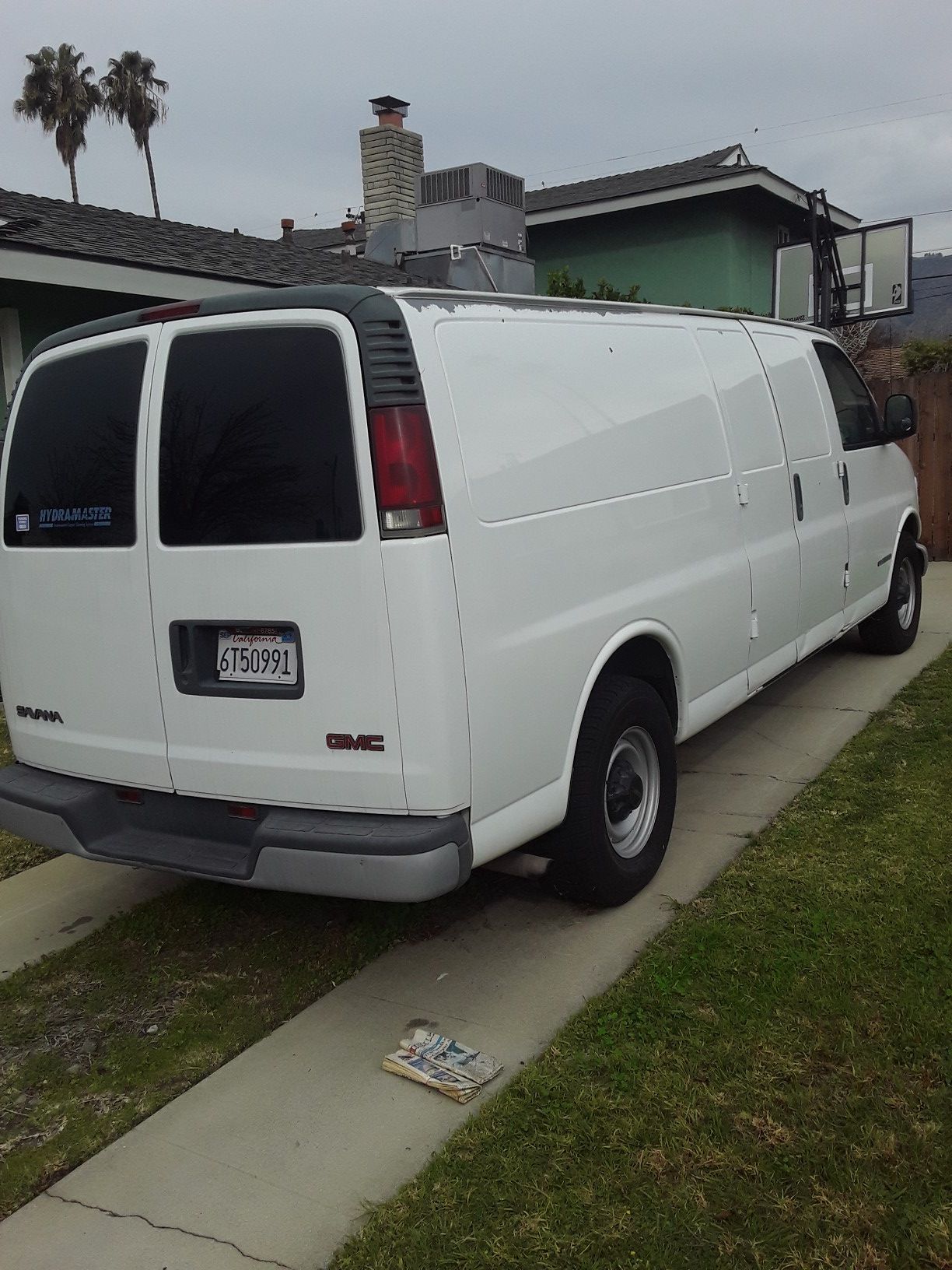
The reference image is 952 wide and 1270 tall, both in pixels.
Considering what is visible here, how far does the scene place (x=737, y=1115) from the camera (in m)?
2.95

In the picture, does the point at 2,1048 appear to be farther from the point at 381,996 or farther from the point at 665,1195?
the point at 665,1195

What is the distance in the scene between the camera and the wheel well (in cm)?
430

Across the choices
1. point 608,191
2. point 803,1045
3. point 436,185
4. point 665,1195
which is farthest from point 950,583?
point 608,191

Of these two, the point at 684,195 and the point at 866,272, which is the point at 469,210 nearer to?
the point at 684,195

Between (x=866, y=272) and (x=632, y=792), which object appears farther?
(x=866, y=272)

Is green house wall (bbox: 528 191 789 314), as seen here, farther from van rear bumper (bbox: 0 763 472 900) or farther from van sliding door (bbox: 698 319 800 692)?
van rear bumper (bbox: 0 763 472 900)

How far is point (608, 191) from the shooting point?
828 inches

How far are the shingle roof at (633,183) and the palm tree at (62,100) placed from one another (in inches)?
1465

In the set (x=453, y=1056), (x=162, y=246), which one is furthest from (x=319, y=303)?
(x=162, y=246)

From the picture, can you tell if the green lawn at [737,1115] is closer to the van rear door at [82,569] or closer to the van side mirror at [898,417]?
the van rear door at [82,569]

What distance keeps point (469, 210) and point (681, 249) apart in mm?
5215

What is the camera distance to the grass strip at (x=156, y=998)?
3.24m

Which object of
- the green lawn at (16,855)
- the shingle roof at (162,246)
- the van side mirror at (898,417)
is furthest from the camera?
the shingle roof at (162,246)

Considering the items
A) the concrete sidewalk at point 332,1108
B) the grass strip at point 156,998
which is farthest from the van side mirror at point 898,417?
the grass strip at point 156,998
